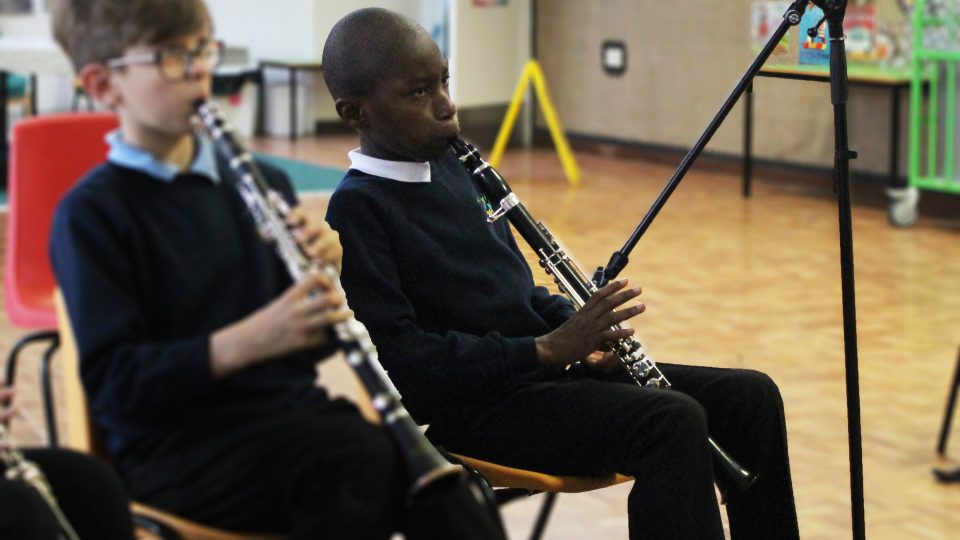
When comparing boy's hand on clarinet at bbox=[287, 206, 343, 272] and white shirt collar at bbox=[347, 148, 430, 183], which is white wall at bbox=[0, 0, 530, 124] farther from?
boy's hand on clarinet at bbox=[287, 206, 343, 272]

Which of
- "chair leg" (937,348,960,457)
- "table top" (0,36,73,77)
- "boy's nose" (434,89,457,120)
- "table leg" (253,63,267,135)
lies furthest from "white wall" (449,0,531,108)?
"boy's nose" (434,89,457,120)

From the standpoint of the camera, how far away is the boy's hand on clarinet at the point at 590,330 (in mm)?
1861

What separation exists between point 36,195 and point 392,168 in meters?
1.78

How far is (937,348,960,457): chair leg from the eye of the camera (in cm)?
360

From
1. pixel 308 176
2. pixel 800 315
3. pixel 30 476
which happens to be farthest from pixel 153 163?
pixel 308 176

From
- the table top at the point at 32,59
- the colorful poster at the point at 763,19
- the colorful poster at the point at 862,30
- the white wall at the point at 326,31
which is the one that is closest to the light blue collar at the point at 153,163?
the table top at the point at 32,59

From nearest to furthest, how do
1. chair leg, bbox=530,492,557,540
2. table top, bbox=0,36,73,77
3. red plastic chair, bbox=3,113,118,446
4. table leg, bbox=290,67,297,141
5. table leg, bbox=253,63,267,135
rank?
chair leg, bbox=530,492,557,540
red plastic chair, bbox=3,113,118,446
table top, bbox=0,36,73,77
table leg, bbox=290,67,297,141
table leg, bbox=253,63,267,135

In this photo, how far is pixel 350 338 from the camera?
1396mm

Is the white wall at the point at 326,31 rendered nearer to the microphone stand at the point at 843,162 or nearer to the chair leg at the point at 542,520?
the chair leg at the point at 542,520

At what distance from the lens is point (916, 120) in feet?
24.2

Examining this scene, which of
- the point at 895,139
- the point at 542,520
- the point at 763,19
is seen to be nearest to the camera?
the point at 542,520

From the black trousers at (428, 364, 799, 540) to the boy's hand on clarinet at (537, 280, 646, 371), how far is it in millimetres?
82

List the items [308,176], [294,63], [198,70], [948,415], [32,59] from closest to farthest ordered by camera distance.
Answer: [198,70] → [948,415] → [32,59] → [308,176] → [294,63]

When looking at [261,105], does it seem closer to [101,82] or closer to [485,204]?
[485,204]
